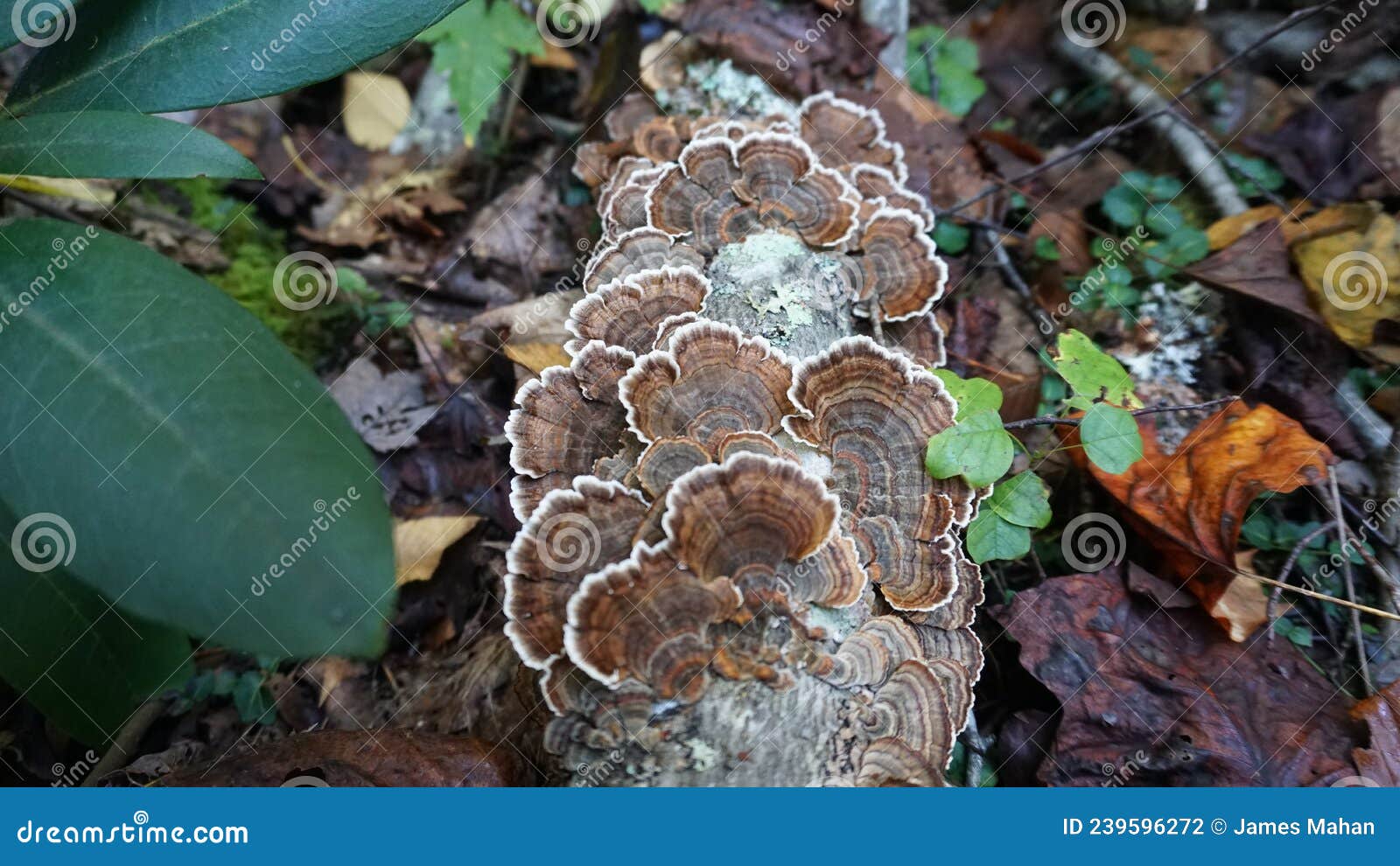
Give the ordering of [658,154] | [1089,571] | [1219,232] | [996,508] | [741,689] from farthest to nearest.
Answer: [1219,232]
[658,154]
[1089,571]
[996,508]
[741,689]

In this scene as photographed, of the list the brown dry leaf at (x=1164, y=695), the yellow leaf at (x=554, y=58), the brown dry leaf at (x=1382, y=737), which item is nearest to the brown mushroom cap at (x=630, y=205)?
the yellow leaf at (x=554, y=58)

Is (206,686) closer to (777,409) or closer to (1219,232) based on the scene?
(777,409)

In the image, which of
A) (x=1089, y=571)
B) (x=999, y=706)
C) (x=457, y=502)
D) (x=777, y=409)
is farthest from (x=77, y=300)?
(x=1089, y=571)

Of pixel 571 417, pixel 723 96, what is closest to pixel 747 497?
pixel 571 417

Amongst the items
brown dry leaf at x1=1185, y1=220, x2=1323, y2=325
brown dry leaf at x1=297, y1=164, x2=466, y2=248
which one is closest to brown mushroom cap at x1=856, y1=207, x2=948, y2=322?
brown dry leaf at x1=1185, y1=220, x2=1323, y2=325

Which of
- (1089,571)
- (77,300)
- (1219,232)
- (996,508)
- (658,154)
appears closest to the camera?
(77,300)

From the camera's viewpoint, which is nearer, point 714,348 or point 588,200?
point 714,348
